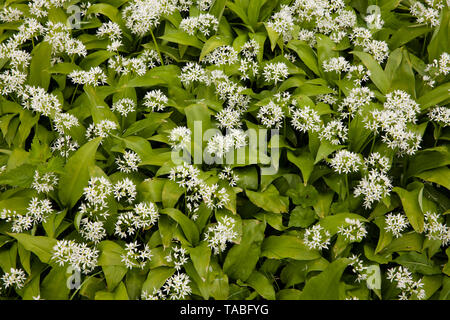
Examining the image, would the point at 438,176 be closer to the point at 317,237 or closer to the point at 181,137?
the point at 317,237

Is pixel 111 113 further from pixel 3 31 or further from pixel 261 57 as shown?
pixel 3 31

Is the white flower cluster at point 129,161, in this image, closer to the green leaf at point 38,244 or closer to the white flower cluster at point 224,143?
the white flower cluster at point 224,143

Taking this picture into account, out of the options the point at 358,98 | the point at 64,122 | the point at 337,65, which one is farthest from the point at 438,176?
the point at 64,122

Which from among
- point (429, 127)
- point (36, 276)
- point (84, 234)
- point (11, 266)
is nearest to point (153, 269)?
point (84, 234)

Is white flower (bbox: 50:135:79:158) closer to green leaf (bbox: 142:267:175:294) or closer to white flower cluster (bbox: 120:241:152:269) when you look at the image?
white flower cluster (bbox: 120:241:152:269)

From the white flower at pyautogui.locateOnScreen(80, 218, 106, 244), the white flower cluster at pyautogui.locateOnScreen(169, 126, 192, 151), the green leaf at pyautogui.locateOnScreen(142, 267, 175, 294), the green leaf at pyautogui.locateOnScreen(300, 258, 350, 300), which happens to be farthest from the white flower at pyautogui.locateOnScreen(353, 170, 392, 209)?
the white flower at pyautogui.locateOnScreen(80, 218, 106, 244)

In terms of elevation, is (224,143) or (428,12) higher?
(428,12)
